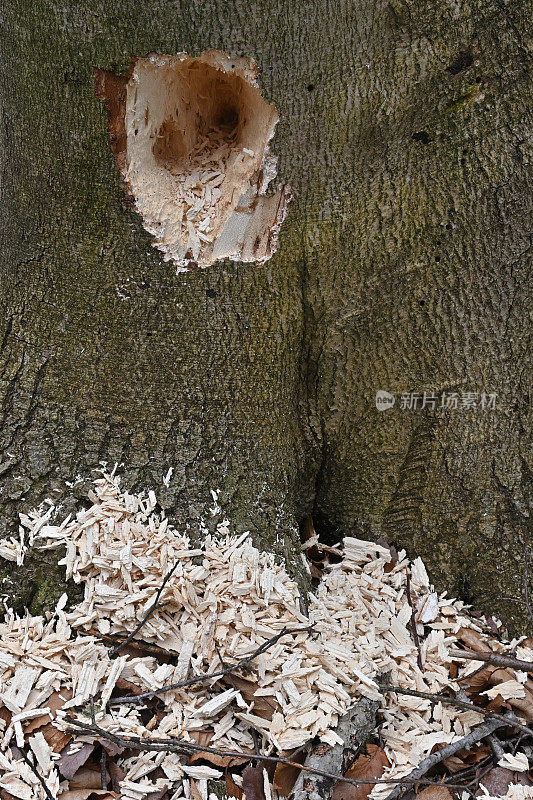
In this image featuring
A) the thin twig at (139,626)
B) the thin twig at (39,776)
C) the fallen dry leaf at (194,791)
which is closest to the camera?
the thin twig at (39,776)

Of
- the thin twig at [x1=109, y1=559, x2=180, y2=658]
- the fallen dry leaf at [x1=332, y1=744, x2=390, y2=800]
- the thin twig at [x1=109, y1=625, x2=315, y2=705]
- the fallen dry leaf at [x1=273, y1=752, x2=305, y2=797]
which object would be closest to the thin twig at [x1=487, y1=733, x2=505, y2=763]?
the fallen dry leaf at [x1=332, y1=744, x2=390, y2=800]

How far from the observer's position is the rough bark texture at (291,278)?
6.86 feet

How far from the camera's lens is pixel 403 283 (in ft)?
7.45

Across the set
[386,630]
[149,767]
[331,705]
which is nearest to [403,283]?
[386,630]

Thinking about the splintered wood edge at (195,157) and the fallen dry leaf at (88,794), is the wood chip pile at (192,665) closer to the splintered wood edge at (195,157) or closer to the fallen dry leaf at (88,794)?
the fallen dry leaf at (88,794)

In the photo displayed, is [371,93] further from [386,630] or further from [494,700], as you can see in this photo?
[494,700]

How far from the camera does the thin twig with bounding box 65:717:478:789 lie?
1.67m

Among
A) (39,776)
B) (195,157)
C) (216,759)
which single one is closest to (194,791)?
(216,759)

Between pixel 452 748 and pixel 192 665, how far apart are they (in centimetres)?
82

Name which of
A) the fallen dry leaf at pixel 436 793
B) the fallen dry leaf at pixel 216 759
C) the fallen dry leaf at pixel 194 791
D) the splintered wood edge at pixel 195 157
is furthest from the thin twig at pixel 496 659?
the splintered wood edge at pixel 195 157

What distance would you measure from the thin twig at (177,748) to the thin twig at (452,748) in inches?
1.7

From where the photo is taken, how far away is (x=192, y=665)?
6.07ft

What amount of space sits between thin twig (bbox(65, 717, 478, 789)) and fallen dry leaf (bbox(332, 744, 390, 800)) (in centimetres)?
2

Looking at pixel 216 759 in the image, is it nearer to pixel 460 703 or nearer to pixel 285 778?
pixel 285 778
